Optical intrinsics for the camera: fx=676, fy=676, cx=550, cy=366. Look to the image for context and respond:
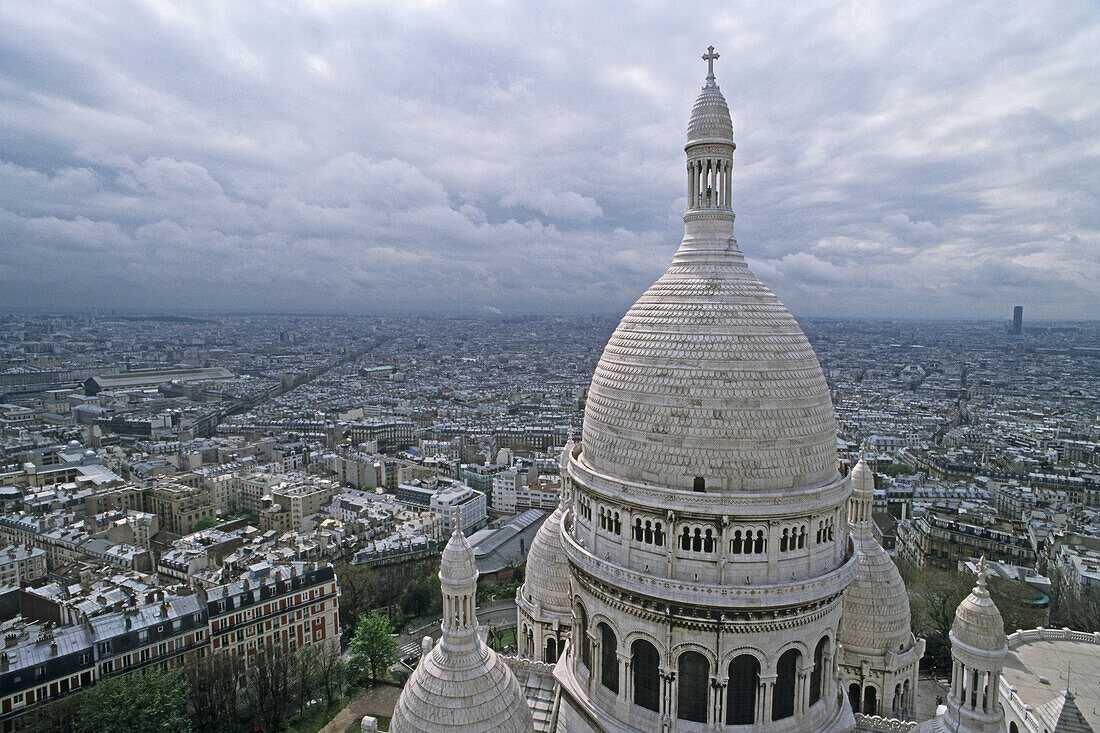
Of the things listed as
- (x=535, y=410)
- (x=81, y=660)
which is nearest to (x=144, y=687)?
(x=81, y=660)

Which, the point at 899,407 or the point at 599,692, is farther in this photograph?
the point at 899,407

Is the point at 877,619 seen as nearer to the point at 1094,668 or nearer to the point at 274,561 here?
the point at 1094,668

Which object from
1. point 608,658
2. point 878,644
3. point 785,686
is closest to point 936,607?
point 878,644

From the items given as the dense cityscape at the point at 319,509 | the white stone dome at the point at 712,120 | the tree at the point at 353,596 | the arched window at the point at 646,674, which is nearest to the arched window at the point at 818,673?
the arched window at the point at 646,674

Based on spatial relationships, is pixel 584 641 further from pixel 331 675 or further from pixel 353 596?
pixel 353 596

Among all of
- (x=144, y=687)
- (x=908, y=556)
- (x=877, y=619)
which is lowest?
(x=908, y=556)

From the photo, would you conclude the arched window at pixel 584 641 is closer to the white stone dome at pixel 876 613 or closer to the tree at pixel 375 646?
the white stone dome at pixel 876 613

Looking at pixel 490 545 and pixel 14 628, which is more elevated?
→ pixel 14 628
